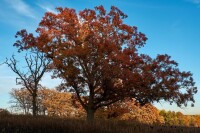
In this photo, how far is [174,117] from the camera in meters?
141

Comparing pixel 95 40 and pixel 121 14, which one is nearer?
pixel 95 40

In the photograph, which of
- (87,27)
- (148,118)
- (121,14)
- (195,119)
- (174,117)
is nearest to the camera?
(87,27)

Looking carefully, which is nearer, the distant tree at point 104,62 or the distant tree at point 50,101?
the distant tree at point 104,62

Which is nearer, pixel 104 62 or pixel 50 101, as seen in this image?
pixel 104 62

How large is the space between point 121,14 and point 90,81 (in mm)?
7849

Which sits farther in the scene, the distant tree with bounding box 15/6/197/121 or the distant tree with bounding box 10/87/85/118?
the distant tree with bounding box 10/87/85/118

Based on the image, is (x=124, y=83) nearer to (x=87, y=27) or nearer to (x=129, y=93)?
(x=129, y=93)

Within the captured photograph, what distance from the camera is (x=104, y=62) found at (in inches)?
1128

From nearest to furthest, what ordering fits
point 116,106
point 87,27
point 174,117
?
point 87,27 → point 116,106 → point 174,117

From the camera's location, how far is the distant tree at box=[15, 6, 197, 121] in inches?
1135

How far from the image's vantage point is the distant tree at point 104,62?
28.8 m

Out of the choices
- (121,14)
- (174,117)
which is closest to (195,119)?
(174,117)

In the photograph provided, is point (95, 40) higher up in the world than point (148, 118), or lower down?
higher up

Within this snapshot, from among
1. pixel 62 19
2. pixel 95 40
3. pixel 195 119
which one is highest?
pixel 62 19
